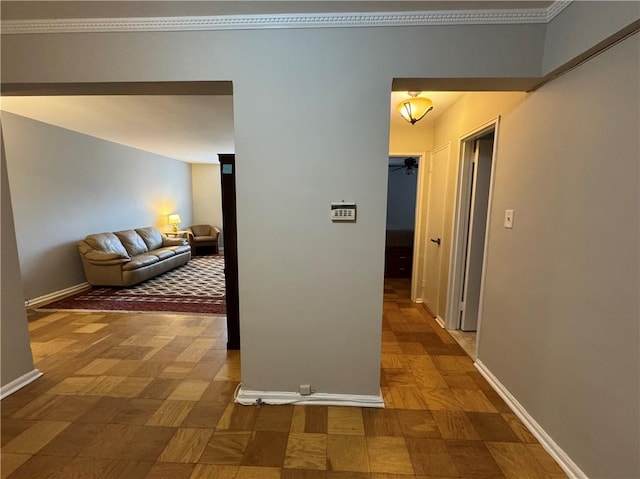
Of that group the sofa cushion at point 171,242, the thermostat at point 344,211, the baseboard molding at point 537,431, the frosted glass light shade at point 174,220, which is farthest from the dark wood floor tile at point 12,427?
the frosted glass light shade at point 174,220

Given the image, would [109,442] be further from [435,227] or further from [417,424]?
[435,227]

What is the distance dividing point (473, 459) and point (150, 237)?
6.18 metres

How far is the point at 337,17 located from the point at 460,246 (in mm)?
2349

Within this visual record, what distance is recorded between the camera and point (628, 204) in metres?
1.15

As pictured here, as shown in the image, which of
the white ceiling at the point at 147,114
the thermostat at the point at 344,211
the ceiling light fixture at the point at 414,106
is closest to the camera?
the thermostat at the point at 344,211

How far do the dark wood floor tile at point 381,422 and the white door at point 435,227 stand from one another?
1.73 meters

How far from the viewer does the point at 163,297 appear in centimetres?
404

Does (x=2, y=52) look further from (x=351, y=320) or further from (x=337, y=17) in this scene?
(x=351, y=320)

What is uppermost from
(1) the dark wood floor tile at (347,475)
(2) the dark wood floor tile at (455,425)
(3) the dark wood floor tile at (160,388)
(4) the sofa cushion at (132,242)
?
(4) the sofa cushion at (132,242)

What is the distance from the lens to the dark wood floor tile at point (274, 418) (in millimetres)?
1681

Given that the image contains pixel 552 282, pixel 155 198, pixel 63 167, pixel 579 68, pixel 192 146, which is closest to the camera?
pixel 579 68

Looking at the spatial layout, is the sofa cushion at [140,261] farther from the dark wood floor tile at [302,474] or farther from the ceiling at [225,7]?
the dark wood floor tile at [302,474]

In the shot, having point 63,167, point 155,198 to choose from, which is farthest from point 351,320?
point 155,198

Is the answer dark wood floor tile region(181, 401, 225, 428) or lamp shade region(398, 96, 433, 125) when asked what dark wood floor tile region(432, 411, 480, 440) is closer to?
dark wood floor tile region(181, 401, 225, 428)
